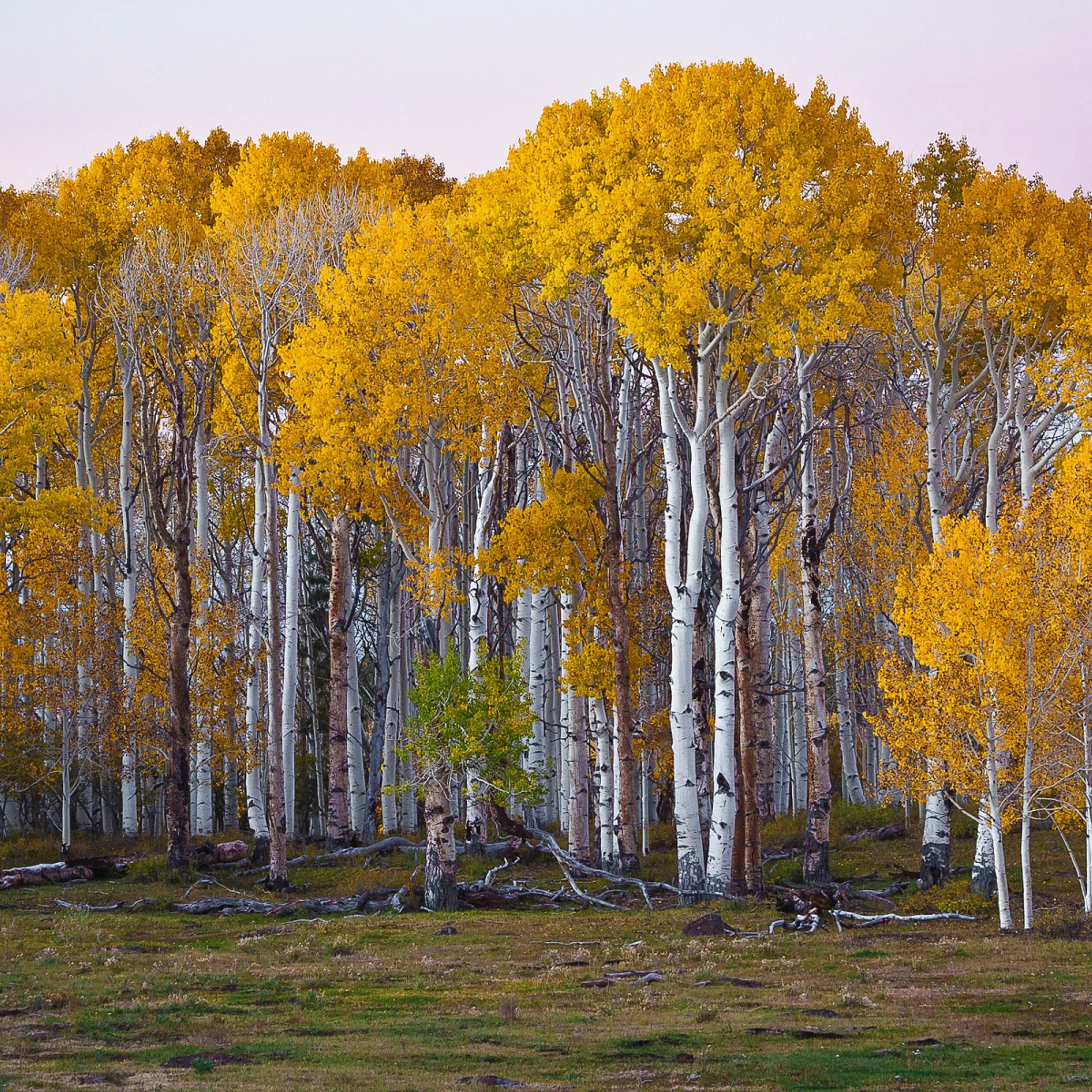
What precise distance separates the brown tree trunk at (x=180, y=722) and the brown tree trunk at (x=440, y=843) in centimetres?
678

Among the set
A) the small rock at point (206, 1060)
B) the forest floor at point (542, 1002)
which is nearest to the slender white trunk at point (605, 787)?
the forest floor at point (542, 1002)

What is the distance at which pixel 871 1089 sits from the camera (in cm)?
834

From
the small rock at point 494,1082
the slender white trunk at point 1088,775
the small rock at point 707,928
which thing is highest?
the slender white trunk at point 1088,775

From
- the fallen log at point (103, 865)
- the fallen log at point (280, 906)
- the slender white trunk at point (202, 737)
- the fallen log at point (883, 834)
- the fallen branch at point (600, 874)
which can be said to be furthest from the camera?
the slender white trunk at point (202, 737)

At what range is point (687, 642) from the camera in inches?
771

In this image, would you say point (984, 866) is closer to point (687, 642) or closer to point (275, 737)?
point (687, 642)

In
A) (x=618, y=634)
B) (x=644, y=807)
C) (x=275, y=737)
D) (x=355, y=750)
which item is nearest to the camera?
(x=618, y=634)

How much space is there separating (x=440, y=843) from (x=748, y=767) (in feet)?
17.0

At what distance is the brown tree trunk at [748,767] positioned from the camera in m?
20.8

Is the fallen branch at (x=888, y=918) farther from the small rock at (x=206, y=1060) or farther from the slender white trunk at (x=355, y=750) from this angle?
the slender white trunk at (x=355, y=750)

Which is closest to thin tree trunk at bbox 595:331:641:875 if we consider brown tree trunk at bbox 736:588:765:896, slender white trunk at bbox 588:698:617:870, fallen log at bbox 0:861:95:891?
slender white trunk at bbox 588:698:617:870

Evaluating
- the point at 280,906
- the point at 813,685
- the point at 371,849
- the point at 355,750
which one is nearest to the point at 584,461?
the point at 813,685

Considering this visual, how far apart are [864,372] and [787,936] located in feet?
46.7

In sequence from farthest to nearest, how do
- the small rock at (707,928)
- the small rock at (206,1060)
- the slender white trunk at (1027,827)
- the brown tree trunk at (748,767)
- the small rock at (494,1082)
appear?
the brown tree trunk at (748,767) → the slender white trunk at (1027,827) → the small rock at (707,928) → the small rock at (206,1060) → the small rock at (494,1082)
